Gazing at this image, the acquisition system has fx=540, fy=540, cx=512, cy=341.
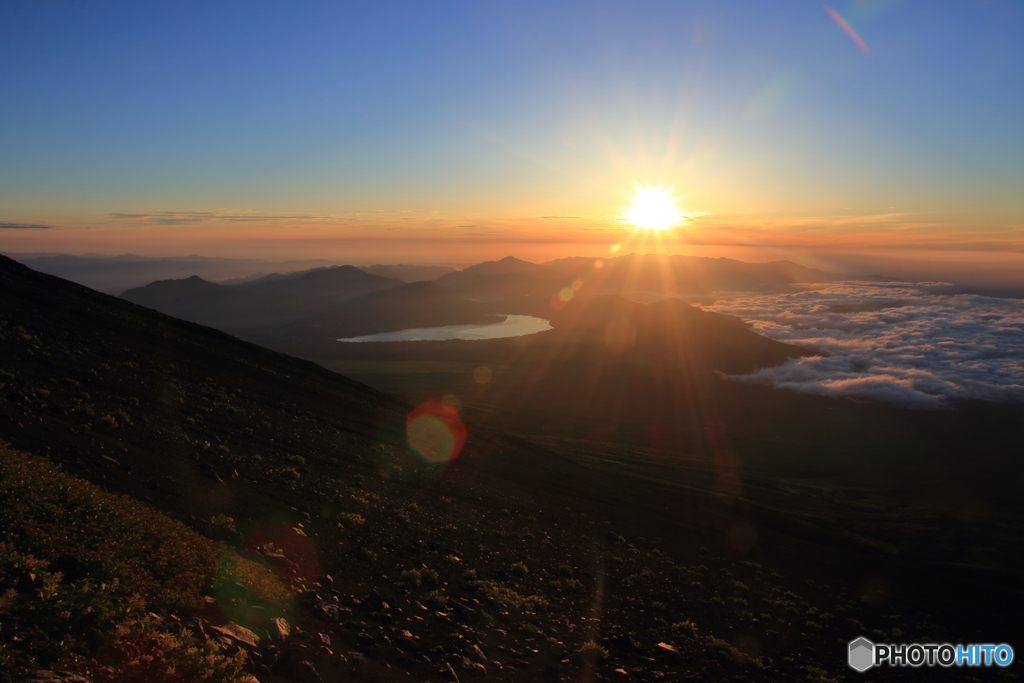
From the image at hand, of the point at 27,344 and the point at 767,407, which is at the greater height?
the point at 27,344

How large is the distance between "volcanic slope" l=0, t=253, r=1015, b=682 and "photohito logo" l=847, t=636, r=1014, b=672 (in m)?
0.73

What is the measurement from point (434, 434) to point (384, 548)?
22140mm

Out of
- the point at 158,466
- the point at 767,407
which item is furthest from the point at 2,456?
the point at 767,407

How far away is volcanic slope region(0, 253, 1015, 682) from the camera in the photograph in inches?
427

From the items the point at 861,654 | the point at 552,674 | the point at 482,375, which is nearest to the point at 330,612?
the point at 552,674

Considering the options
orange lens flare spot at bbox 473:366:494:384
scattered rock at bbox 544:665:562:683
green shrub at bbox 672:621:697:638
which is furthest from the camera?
orange lens flare spot at bbox 473:366:494:384

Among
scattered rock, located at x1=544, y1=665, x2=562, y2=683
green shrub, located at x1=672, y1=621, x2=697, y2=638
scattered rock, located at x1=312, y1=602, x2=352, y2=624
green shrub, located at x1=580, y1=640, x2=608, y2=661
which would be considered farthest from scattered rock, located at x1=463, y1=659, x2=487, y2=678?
green shrub, located at x1=672, y1=621, x2=697, y2=638

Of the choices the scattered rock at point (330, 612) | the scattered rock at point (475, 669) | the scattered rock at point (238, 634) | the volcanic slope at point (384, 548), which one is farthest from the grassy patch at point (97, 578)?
the scattered rock at point (475, 669)

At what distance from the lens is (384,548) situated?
52.2ft

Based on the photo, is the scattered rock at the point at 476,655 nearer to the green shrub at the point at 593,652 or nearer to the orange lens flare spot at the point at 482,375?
the green shrub at the point at 593,652

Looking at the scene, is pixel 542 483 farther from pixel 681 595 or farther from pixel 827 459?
pixel 827 459

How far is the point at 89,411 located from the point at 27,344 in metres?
9.35

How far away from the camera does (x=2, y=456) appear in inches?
444

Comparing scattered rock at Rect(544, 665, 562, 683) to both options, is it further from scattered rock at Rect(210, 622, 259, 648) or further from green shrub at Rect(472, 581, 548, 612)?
scattered rock at Rect(210, 622, 259, 648)
